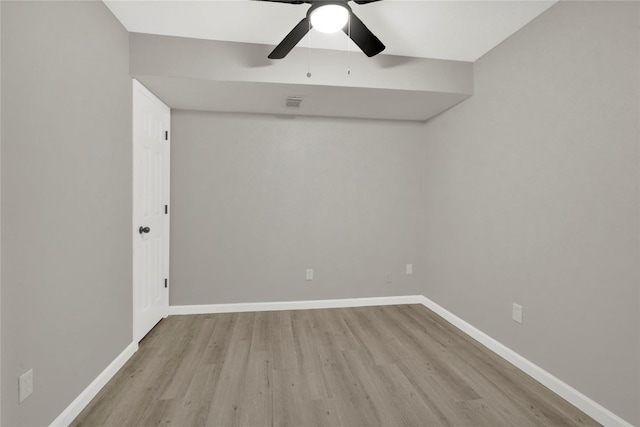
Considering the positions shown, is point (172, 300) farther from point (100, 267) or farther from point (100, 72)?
point (100, 72)

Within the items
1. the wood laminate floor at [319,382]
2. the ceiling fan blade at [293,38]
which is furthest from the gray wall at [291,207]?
the ceiling fan blade at [293,38]

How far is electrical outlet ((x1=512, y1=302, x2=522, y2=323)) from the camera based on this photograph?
86.0 inches

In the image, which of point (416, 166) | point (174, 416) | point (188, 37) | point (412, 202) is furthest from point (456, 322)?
point (188, 37)

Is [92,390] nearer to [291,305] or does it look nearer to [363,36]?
[291,305]

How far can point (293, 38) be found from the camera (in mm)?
1846

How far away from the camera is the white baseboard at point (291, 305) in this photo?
10.4 feet

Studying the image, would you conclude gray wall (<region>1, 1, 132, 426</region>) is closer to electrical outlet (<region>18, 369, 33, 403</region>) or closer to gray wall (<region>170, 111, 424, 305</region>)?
electrical outlet (<region>18, 369, 33, 403</region>)

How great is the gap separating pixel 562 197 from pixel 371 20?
1715 millimetres

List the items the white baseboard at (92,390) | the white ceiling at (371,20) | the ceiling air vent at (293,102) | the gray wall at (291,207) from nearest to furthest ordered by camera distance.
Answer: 1. the white baseboard at (92,390)
2. the white ceiling at (371,20)
3. the ceiling air vent at (293,102)
4. the gray wall at (291,207)

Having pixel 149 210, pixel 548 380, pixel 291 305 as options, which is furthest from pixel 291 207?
pixel 548 380

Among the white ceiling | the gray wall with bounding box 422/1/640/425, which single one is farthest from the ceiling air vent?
the gray wall with bounding box 422/1/640/425

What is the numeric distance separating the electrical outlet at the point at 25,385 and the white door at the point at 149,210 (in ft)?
3.39

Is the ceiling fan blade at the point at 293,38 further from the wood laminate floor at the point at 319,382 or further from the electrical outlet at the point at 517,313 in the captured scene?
the electrical outlet at the point at 517,313

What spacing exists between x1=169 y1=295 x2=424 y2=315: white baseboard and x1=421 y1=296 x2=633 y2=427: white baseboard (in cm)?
70
